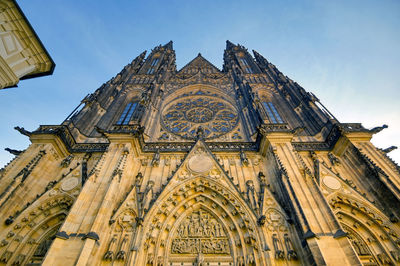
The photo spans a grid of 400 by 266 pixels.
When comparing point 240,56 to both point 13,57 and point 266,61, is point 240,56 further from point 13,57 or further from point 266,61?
point 13,57

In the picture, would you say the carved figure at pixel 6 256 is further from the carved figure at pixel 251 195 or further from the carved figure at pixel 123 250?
the carved figure at pixel 251 195

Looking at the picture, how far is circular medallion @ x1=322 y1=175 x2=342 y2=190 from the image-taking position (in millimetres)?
7761

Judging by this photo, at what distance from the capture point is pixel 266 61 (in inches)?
803

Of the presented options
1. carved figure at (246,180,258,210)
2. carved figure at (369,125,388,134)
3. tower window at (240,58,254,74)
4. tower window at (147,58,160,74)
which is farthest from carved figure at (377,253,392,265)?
tower window at (147,58,160,74)

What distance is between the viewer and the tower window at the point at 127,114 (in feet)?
43.1

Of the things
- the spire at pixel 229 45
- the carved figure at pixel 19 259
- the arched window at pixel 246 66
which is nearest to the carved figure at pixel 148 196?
the carved figure at pixel 19 259

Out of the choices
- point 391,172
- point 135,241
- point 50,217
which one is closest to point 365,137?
point 391,172

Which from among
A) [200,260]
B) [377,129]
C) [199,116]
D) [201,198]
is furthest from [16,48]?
[377,129]

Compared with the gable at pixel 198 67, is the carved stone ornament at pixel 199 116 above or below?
below

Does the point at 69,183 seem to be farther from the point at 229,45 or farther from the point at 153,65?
the point at 229,45

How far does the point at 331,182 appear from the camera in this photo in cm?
794

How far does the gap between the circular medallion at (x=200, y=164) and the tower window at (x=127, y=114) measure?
6.49 metres

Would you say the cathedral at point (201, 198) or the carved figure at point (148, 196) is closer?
the cathedral at point (201, 198)

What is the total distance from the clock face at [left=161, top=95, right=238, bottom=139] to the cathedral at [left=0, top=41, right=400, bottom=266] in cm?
89
